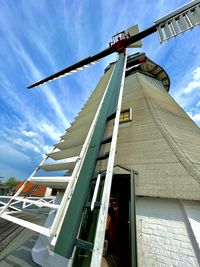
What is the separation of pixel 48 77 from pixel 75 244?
26.9 feet

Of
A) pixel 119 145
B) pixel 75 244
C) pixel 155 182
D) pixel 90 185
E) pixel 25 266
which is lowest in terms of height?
pixel 25 266

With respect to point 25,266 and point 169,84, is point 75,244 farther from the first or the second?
point 169,84

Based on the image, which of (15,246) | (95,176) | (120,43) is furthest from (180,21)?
(15,246)

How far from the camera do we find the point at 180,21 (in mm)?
5621

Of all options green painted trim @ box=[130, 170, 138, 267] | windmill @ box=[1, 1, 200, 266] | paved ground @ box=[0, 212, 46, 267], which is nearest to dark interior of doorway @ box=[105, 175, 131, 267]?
windmill @ box=[1, 1, 200, 266]

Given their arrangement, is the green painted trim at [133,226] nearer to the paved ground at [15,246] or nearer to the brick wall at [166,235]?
the brick wall at [166,235]

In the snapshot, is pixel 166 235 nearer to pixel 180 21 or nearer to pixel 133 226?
pixel 133 226

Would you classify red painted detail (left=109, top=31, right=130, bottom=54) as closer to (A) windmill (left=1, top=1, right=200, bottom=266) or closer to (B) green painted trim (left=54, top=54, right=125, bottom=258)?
(A) windmill (left=1, top=1, right=200, bottom=266)

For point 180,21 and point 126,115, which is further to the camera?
point 180,21

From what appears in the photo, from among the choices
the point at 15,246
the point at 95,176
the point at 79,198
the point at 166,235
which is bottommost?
the point at 15,246

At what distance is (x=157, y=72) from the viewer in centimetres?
857

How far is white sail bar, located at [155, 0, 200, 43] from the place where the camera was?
5387 mm

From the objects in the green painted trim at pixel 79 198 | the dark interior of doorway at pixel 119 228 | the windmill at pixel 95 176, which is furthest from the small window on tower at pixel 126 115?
the dark interior of doorway at pixel 119 228

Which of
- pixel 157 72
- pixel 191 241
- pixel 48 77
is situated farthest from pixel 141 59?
pixel 191 241
